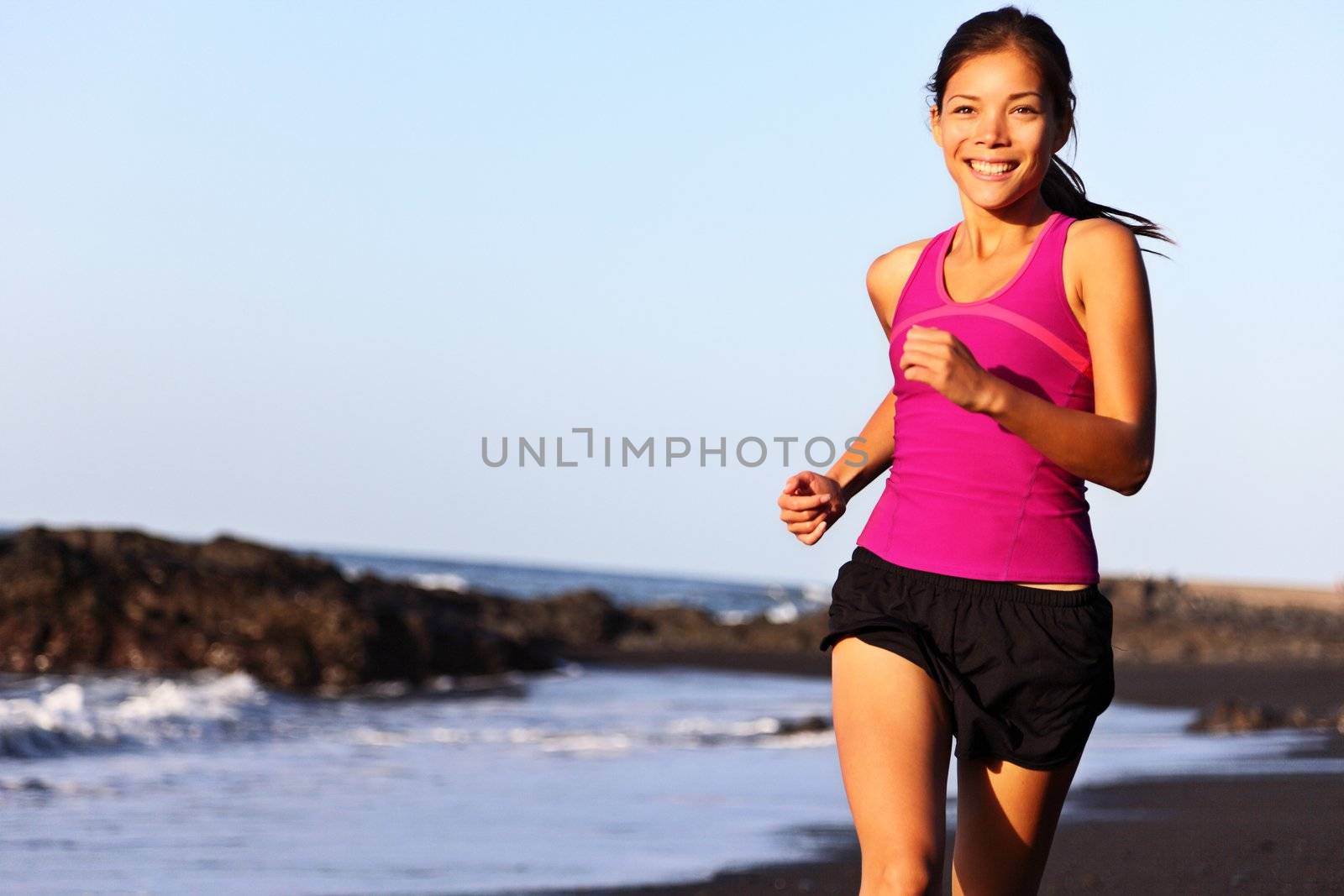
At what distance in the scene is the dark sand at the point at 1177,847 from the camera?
5.30 meters

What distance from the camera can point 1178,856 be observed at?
19.0 ft

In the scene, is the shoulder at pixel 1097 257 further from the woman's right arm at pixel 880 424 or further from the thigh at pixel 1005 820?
the thigh at pixel 1005 820

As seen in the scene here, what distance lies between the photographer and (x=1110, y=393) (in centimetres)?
268

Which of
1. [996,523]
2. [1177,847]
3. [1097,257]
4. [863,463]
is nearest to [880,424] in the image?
[863,463]

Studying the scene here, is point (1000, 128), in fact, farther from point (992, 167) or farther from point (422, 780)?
point (422, 780)

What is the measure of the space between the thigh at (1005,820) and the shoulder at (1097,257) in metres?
0.84

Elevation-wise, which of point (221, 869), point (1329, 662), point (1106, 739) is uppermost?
point (221, 869)

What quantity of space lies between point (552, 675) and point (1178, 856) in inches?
464

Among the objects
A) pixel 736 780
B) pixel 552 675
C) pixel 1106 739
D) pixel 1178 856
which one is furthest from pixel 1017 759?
pixel 552 675

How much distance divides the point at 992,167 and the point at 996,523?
2.12ft

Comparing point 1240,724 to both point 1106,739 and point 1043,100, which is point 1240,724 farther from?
point 1043,100

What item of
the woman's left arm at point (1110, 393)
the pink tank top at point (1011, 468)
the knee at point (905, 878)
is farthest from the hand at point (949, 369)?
the knee at point (905, 878)

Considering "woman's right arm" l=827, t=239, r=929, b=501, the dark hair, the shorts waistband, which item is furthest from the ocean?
the dark hair

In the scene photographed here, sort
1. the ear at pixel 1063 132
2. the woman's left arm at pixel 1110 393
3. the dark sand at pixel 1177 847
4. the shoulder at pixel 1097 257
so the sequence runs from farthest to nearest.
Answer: the dark sand at pixel 1177 847 < the ear at pixel 1063 132 < the shoulder at pixel 1097 257 < the woman's left arm at pixel 1110 393
